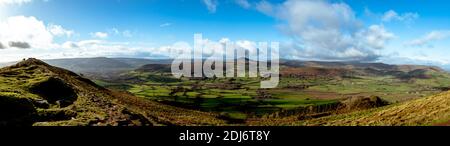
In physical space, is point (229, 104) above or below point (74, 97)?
below

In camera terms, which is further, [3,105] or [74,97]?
[74,97]

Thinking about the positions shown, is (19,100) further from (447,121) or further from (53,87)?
(447,121)

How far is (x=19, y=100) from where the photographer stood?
47.3 m

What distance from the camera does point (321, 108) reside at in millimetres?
145000

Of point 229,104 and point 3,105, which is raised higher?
point 3,105
